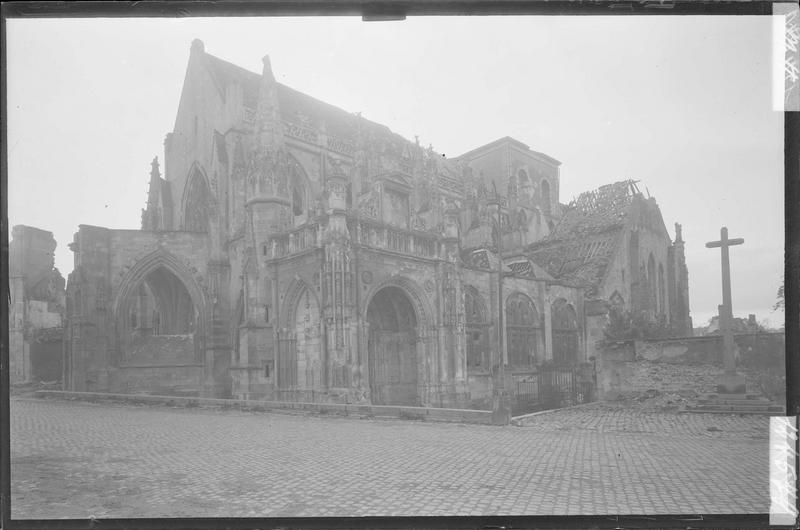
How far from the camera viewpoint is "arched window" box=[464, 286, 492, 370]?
2605cm

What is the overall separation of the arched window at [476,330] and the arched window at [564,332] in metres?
5.97

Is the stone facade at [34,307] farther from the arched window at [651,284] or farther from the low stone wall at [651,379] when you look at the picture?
the arched window at [651,284]

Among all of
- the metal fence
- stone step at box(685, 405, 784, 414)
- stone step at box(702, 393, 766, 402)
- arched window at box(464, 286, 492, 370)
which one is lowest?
the metal fence

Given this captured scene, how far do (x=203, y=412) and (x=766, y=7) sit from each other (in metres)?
16.1

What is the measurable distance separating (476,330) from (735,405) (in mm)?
11448

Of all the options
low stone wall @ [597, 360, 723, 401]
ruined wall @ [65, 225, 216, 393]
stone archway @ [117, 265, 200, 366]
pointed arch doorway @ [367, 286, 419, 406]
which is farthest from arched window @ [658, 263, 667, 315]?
stone archway @ [117, 265, 200, 366]

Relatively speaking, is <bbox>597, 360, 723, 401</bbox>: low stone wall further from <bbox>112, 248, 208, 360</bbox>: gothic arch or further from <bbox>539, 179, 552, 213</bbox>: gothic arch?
<bbox>539, 179, 552, 213</bbox>: gothic arch

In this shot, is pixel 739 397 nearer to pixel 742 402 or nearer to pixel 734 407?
pixel 742 402

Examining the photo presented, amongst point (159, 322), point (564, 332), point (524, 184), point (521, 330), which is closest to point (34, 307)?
point (159, 322)

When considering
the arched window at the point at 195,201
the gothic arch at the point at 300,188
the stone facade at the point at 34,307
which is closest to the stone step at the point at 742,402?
the gothic arch at the point at 300,188

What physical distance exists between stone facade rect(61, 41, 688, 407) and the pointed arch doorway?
5cm

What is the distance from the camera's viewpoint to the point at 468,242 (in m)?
35.5

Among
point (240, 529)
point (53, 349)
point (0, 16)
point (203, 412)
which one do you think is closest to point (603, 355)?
point (203, 412)

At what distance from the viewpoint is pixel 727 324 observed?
17.3 m
